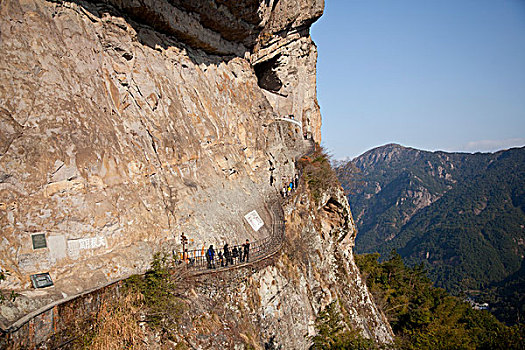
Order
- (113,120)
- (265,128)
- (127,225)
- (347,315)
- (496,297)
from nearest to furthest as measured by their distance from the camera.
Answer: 1. (127,225)
2. (113,120)
3. (347,315)
4. (265,128)
5. (496,297)

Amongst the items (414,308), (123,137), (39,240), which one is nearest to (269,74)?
(123,137)

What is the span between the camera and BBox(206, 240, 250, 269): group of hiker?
1478 centimetres

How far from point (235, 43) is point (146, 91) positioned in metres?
9.46

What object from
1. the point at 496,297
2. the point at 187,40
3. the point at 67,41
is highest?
the point at 187,40

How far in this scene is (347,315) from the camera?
876 inches

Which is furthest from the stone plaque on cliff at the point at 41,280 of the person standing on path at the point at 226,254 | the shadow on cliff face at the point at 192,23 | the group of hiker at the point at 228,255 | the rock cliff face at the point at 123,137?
the shadow on cliff face at the point at 192,23

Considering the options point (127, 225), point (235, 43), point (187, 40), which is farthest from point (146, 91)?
point (235, 43)

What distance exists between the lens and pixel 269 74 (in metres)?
29.1

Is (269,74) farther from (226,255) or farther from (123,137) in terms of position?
(226,255)

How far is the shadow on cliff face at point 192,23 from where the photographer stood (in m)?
15.6

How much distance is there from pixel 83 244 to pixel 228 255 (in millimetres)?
6326

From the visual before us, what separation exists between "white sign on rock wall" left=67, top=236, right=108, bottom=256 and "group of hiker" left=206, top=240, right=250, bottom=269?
4.27m

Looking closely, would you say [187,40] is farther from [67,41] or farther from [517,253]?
[517,253]

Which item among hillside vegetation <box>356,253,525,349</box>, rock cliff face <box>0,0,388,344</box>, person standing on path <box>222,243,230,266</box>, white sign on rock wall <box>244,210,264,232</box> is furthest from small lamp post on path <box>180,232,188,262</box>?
hillside vegetation <box>356,253,525,349</box>
